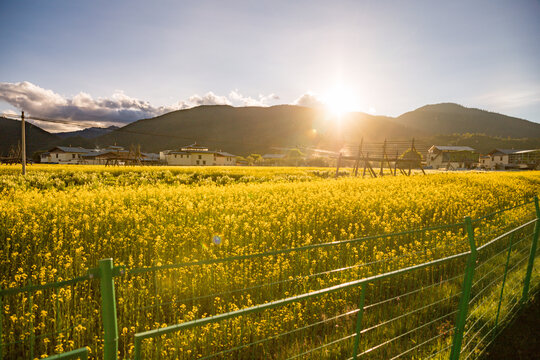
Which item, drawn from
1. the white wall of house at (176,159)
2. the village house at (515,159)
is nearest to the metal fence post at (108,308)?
the village house at (515,159)

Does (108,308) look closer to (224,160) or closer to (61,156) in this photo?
(224,160)

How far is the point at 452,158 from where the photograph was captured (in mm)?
80500

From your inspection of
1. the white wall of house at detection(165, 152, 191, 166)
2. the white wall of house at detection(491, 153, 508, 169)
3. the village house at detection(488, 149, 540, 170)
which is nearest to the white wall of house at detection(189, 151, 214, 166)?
the white wall of house at detection(165, 152, 191, 166)

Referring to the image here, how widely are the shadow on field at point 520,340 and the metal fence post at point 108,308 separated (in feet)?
15.1

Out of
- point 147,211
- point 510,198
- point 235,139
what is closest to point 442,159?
point 510,198

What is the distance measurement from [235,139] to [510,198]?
190747 millimetres

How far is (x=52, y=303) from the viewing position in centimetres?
443

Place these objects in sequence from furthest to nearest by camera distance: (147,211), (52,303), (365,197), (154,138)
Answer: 1. (154,138)
2. (365,197)
3. (147,211)
4. (52,303)

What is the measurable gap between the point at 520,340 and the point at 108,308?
220 inches

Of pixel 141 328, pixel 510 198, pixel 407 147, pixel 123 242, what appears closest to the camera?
pixel 141 328

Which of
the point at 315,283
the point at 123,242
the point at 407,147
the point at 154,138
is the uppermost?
the point at 154,138

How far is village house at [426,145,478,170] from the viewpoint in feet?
254

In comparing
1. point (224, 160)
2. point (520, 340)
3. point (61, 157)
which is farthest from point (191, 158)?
point (520, 340)

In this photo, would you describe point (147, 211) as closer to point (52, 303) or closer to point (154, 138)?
point (52, 303)
